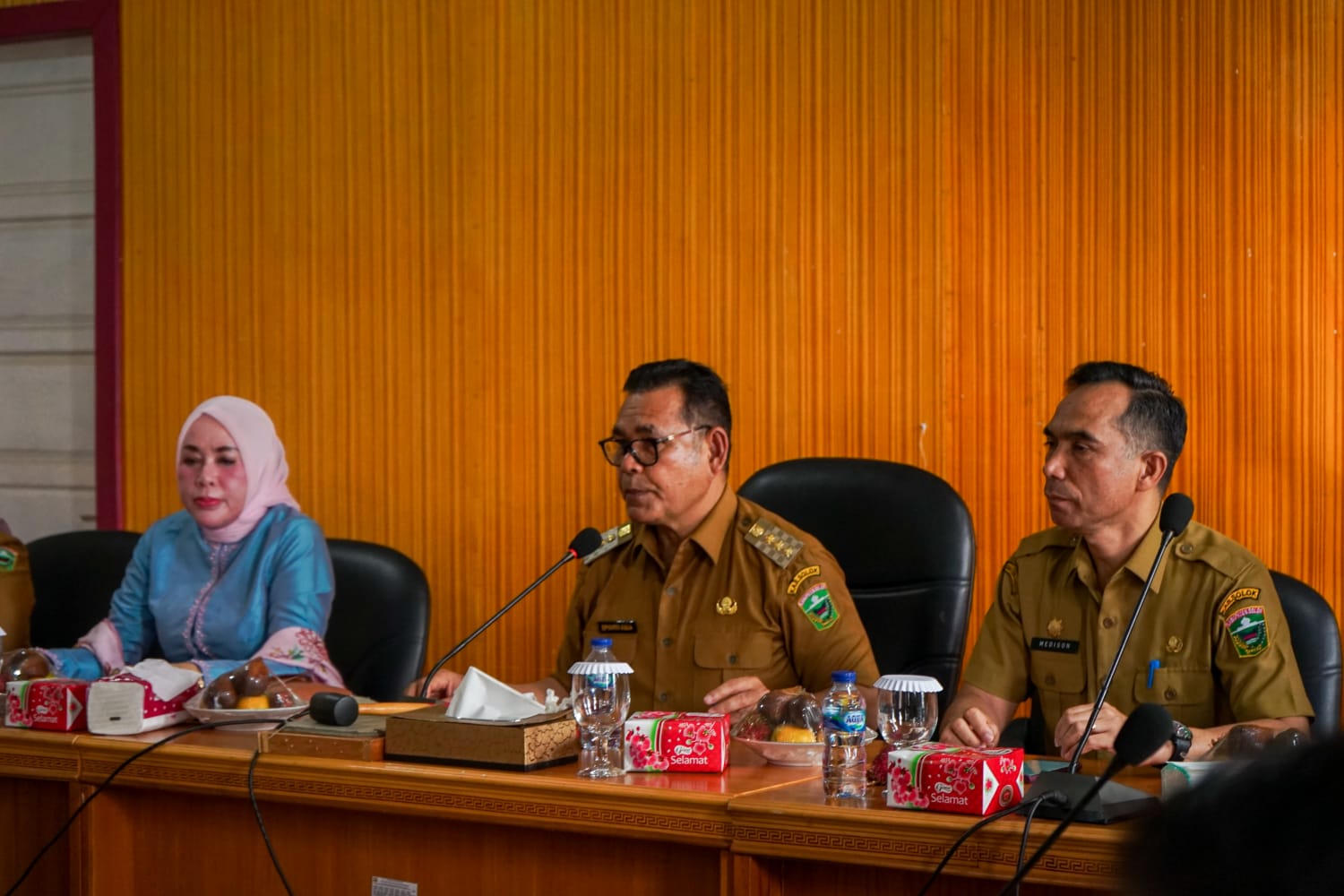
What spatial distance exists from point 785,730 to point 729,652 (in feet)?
2.05

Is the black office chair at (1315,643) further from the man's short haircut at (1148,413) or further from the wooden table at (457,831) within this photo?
the wooden table at (457,831)

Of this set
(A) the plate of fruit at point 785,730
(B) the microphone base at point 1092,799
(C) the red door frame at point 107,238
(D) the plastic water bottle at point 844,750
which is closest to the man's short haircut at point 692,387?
(A) the plate of fruit at point 785,730

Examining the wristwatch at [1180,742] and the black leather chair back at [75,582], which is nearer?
the wristwatch at [1180,742]

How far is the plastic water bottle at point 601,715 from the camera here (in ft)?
6.74

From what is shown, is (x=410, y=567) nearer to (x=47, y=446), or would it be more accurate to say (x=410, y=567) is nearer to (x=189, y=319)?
(x=189, y=319)

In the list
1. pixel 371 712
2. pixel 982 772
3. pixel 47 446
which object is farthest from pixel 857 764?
pixel 47 446

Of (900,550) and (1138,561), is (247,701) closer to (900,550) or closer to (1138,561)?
(900,550)

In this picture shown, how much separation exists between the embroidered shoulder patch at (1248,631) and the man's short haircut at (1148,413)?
0.92 feet

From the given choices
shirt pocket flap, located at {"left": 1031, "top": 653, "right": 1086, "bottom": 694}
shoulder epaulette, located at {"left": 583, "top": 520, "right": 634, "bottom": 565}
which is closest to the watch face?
shirt pocket flap, located at {"left": 1031, "top": 653, "right": 1086, "bottom": 694}

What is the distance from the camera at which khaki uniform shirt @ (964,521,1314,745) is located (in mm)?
2318

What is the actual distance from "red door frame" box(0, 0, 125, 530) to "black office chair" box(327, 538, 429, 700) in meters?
1.11

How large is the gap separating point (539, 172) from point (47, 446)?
1.66 m

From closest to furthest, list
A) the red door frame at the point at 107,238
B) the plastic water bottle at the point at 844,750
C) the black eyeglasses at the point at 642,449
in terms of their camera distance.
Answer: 1. the plastic water bottle at the point at 844,750
2. the black eyeglasses at the point at 642,449
3. the red door frame at the point at 107,238

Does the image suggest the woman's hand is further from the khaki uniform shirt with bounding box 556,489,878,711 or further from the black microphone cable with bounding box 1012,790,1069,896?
the black microphone cable with bounding box 1012,790,1069,896
